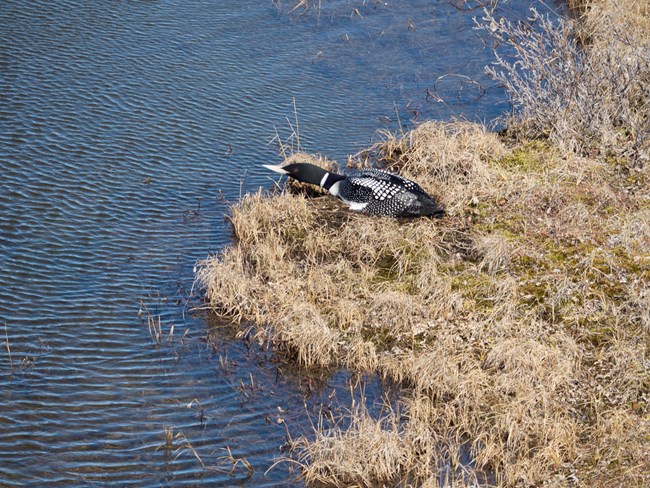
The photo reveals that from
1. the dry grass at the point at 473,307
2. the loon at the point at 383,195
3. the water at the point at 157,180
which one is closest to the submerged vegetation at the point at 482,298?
the dry grass at the point at 473,307

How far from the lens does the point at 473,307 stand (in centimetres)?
768

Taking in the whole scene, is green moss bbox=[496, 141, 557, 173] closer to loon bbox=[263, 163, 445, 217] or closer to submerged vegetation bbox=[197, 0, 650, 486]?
submerged vegetation bbox=[197, 0, 650, 486]

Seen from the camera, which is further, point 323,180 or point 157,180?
point 157,180

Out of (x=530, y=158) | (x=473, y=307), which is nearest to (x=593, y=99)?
(x=530, y=158)

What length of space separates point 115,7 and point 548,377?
31.3ft

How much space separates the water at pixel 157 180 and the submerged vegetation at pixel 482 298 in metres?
0.48

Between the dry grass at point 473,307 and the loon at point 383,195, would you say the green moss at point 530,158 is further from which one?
the loon at point 383,195

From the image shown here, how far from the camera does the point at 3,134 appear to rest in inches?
395

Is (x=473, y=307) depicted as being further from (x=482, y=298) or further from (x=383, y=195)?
(x=383, y=195)

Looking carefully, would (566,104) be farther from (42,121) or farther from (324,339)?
(42,121)

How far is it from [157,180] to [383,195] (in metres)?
2.65

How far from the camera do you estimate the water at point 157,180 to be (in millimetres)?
6316

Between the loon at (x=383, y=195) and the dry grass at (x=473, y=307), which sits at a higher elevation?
the loon at (x=383, y=195)

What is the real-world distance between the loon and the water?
1256 millimetres
